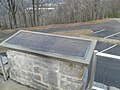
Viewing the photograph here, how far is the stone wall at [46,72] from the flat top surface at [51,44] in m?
0.13

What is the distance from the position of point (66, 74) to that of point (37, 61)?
0.63 meters

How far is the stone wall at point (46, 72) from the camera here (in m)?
2.39

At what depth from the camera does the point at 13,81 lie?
329cm

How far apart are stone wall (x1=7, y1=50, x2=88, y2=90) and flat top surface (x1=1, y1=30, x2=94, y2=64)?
131 millimetres

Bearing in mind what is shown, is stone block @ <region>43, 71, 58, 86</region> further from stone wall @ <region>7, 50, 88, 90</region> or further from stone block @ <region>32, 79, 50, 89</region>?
stone block @ <region>32, 79, 50, 89</region>

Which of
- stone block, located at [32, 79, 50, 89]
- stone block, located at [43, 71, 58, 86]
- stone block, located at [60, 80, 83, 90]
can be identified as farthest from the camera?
stone block, located at [32, 79, 50, 89]

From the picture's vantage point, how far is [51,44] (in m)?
2.74

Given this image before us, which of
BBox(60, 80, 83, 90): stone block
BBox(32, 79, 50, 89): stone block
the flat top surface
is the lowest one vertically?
BBox(32, 79, 50, 89): stone block

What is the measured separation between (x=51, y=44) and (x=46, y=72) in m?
0.56

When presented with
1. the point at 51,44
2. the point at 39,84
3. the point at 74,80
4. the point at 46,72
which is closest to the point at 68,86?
the point at 74,80

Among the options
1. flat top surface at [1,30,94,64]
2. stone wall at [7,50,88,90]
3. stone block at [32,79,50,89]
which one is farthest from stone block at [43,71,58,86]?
flat top surface at [1,30,94,64]

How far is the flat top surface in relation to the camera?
2.45 metres

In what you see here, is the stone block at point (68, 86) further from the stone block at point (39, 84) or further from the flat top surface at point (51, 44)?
the flat top surface at point (51, 44)

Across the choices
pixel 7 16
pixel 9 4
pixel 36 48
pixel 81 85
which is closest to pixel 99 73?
pixel 81 85
